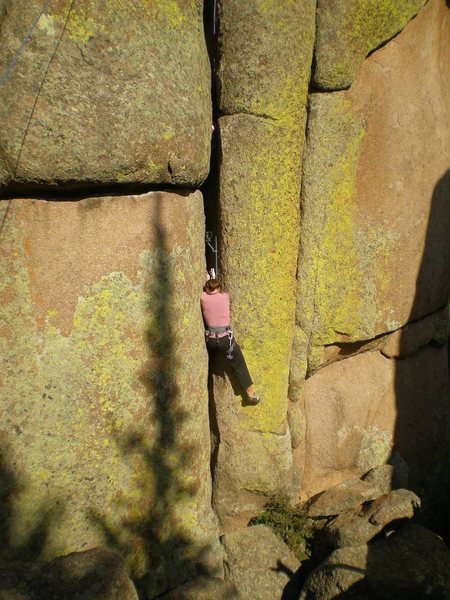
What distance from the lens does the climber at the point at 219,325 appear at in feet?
11.1

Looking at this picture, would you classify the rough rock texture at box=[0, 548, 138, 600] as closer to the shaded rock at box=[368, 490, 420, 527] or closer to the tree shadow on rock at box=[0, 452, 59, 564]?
the tree shadow on rock at box=[0, 452, 59, 564]

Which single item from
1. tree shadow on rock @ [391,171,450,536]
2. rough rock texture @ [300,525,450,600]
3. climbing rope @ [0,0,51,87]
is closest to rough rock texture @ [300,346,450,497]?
tree shadow on rock @ [391,171,450,536]

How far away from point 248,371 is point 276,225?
1.23 meters

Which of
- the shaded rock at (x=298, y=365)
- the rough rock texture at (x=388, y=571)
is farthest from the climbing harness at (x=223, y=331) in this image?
the rough rock texture at (x=388, y=571)

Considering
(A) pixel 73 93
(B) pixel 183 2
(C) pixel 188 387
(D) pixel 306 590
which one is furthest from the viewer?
(C) pixel 188 387

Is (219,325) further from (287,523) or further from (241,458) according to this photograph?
(287,523)

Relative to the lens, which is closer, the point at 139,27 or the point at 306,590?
the point at 139,27

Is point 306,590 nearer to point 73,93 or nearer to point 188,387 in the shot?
point 188,387

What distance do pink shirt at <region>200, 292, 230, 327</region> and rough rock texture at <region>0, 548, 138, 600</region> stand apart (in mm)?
1752

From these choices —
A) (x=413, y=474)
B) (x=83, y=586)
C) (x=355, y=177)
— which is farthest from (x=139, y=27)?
(x=413, y=474)

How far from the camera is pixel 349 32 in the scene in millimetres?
3186

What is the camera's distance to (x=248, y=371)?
367 centimetres

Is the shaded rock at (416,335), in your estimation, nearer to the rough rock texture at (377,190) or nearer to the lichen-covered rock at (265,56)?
the rough rock texture at (377,190)

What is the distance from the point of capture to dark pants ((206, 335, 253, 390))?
345 centimetres
